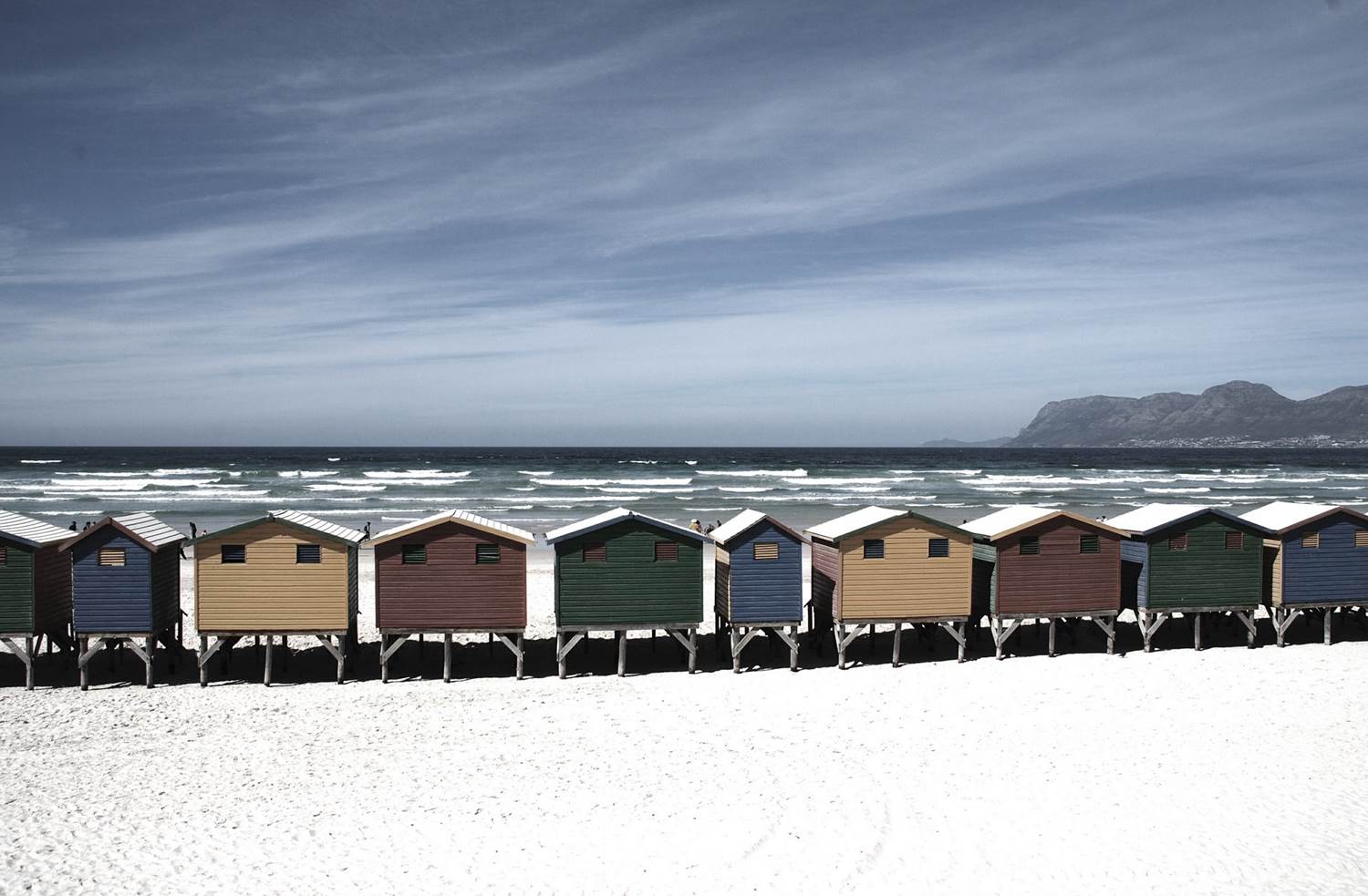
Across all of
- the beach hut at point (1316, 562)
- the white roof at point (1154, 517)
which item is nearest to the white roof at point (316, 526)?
the white roof at point (1154, 517)

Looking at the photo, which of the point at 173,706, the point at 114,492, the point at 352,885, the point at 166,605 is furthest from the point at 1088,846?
the point at 114,492

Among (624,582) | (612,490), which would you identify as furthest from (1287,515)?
(612,490)

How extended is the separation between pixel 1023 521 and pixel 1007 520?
673 mm

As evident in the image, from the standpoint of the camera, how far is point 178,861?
1178cm

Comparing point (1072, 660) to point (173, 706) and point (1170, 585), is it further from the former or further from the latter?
point (173, 706)

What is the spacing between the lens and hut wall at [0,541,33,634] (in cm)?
1911

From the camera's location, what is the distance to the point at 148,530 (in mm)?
20016

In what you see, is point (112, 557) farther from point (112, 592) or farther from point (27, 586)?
point (27, 586)

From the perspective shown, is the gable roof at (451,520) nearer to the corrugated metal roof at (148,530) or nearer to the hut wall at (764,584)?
the corrugated metal roof at (148,530)

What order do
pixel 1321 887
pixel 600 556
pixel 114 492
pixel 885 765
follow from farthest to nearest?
pixel 114 492 → pixel 600 556 → pixel 885 765 → pixel 1321 887

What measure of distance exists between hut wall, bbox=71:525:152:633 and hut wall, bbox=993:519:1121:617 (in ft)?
59.1

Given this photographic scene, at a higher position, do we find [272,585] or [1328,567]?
[272,585]

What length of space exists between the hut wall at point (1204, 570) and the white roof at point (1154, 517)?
0.30 metres

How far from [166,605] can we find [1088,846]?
59.5 feet
